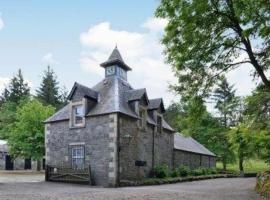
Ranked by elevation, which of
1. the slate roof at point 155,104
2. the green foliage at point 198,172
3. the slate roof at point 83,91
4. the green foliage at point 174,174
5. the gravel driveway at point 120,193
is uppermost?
the slate roof at point 83,91

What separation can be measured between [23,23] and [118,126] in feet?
34.3

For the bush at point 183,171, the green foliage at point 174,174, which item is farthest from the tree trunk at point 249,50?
the bush at point 183,171

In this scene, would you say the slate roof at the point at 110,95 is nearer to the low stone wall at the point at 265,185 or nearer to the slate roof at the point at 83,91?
the slate roof at the point at 83,91

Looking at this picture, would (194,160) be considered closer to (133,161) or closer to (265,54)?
(133,161)

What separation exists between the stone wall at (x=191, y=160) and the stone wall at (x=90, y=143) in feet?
35.7

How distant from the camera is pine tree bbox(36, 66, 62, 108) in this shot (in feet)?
228

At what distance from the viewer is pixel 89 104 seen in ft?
82.8

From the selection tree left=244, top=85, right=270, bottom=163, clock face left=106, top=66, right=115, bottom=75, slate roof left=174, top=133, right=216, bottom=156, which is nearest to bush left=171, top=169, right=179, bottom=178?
slate roof left=174, top=133, right=216, bottom=156

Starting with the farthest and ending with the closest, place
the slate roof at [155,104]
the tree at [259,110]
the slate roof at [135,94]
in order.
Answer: the slate roof at [155,104]
the slate roof at [135,94]
the tree at [259,110]

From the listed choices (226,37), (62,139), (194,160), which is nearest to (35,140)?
(62,139)

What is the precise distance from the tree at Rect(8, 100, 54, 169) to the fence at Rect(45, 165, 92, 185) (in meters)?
14.3

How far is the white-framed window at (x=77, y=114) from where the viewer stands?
25297 mm

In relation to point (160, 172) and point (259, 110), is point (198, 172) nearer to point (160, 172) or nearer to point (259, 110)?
point (160, 172)

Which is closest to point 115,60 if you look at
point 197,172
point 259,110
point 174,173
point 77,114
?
point 77,114
